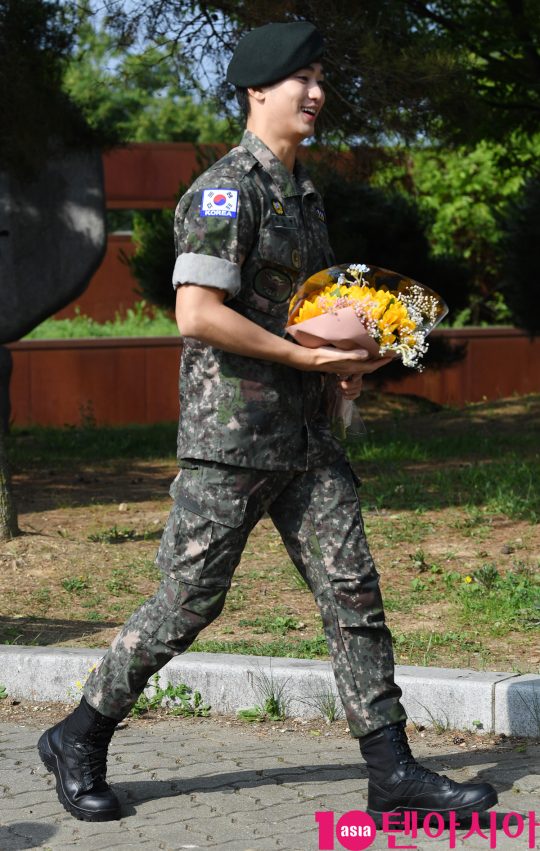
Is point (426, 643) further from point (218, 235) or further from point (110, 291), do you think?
point (110, 291)

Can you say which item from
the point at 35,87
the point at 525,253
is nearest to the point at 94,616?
the point at 35,87

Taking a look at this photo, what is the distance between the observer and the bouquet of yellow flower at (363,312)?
3.31m

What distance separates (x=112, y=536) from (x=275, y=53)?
4.26 metres

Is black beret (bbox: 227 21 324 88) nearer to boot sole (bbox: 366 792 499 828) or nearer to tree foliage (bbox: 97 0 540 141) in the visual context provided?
boot sole (bbox: 366 792 499 828)

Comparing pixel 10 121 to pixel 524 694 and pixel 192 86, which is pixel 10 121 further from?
pixel 524 694

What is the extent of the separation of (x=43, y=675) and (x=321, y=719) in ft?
3.43

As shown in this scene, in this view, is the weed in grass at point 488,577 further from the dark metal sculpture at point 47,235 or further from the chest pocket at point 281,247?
the dark metal sculpture at point 47,235

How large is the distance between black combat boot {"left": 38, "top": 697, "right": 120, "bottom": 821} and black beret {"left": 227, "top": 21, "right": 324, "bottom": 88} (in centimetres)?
171

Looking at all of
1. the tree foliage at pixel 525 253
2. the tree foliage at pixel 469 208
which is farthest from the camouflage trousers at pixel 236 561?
the tree foliage at pixel 469 208

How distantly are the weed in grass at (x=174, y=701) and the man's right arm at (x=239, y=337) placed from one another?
1715mm

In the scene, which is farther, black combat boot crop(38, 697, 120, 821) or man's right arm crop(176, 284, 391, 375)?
black combat boot crop(38, 697, 120, 821)

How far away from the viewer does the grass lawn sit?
527 centimetres

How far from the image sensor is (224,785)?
12.5 feet

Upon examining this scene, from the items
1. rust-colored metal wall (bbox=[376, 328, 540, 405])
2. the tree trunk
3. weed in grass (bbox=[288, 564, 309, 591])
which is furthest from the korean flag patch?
rust-colored metal wall (bbox=[376, 328, 540, 405])
